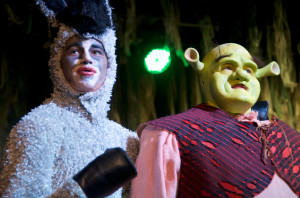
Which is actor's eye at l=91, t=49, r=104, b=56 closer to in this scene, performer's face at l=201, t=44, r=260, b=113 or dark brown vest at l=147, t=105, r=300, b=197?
dark brown vest at l=147, t=105, r=300, b=197

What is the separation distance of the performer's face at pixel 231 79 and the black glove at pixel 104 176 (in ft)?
1.65

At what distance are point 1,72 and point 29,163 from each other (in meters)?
1.49

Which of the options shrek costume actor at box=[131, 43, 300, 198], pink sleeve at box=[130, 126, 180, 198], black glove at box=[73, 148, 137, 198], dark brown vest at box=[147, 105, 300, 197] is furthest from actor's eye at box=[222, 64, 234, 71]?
black glove at box=[73, 148, 137, 198]

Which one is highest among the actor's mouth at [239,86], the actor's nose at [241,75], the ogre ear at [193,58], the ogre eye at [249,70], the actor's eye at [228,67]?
the ogre ear at [193,58]

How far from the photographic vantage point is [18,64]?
2227mm

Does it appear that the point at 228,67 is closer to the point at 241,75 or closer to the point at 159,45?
the point at 241,75

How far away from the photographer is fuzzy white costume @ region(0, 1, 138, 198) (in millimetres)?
896

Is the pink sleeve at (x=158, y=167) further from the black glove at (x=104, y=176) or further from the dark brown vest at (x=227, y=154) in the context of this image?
the black glove at (x=104, y=176)

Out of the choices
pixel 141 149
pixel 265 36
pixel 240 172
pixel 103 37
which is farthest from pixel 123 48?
pixel 240 172

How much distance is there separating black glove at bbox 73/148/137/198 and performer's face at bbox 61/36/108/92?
0.33 metres

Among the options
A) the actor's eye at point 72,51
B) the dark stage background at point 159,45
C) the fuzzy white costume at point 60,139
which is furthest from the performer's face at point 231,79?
the dark stage background at point 159,45

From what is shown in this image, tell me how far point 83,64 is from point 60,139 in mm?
263

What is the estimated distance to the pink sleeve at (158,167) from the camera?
1012mm

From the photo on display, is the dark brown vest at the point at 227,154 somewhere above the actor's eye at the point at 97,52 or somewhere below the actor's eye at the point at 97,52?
below
